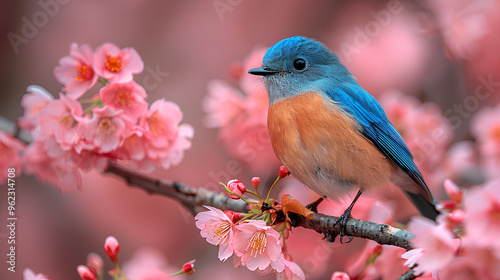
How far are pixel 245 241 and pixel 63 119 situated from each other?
751 mm

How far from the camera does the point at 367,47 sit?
10.1ft

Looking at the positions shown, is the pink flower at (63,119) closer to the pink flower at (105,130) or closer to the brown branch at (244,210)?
the pink flower at (105,130)

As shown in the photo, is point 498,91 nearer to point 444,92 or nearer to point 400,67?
point 444,92

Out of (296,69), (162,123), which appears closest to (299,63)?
(296,69)

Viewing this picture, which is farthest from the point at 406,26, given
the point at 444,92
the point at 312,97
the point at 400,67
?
the point at 312,97

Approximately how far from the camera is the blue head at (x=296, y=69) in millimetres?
1742

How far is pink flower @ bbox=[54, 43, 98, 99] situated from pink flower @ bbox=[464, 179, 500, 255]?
1.19 meters

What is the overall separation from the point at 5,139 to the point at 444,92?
99.9 inches

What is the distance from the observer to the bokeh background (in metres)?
2.62

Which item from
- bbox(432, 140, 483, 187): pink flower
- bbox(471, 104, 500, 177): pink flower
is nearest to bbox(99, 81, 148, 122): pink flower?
bbox(471, 104, 500, 177): pink flower

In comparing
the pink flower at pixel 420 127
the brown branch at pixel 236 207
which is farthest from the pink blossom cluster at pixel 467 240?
the pink flower at pixel 420 127

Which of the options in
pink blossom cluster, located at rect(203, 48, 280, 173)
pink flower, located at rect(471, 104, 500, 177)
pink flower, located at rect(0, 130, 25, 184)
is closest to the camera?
pink flower, located at rect(0, 130, 25, 184)

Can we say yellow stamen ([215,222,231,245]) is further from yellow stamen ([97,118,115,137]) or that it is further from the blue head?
the blue head

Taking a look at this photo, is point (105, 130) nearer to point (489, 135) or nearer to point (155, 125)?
point (155, 125)
